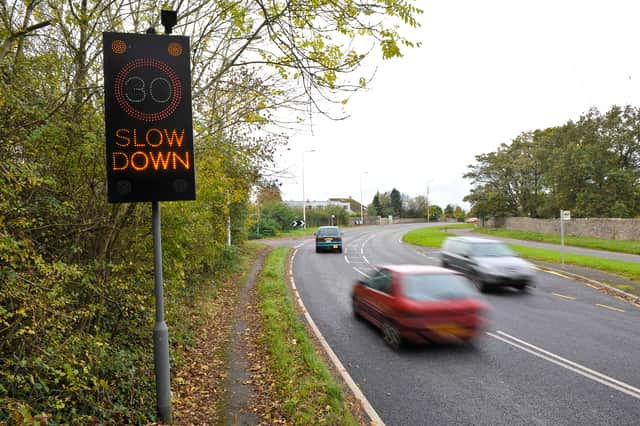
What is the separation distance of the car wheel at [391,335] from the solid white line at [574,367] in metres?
2.33

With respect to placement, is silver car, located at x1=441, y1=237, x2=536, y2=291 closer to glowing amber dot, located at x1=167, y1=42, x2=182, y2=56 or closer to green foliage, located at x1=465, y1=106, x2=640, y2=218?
glowing amber dot, located at x1=167, y1=42, x2=182, y2=56

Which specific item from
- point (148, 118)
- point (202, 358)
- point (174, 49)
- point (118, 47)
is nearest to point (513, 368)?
point (202, 358)

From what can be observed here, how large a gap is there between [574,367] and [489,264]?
663cm

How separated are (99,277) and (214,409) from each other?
255cm

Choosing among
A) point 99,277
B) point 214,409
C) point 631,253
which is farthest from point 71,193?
point 631,253

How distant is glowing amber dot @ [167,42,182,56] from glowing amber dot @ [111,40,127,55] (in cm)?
46

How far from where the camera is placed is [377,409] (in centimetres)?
535

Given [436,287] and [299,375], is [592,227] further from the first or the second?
[299,375]

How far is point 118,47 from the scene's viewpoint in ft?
14.2

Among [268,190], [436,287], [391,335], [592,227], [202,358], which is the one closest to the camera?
[202,358]

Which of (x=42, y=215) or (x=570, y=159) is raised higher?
(x=570, y=159)

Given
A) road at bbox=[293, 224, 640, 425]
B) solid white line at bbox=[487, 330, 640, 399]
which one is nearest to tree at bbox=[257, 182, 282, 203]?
road at bbox=[293, 224, 640, 425]

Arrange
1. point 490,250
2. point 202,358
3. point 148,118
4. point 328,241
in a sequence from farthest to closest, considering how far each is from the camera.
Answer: point 328,241 → point 490,250 → point 202,358 → point 148,118

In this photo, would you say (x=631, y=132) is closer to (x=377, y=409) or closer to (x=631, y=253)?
(x=631, y=253)
